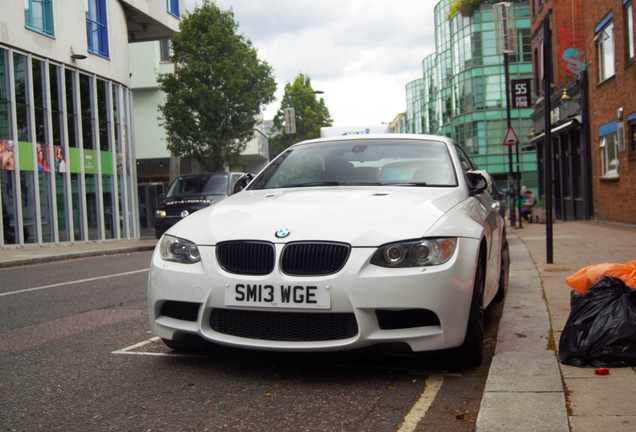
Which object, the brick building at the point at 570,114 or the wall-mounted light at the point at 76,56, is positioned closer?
the wall-mounted light at the point at 76,56

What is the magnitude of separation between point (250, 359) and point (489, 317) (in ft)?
8.05

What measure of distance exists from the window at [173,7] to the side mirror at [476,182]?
25143 millimetres

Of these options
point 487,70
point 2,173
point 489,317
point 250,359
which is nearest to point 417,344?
point 250,359

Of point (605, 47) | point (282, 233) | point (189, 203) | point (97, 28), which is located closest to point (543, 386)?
point (282, 233)

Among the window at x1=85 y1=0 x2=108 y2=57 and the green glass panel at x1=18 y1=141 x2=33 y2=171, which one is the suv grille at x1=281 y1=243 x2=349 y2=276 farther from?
the window at x1=85 y1=0 x2=108 y2=57

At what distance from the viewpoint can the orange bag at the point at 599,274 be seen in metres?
4.20

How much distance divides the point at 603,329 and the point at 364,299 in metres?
1.43

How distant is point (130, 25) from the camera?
1039 inches

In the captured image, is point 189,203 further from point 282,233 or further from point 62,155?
point 282,233

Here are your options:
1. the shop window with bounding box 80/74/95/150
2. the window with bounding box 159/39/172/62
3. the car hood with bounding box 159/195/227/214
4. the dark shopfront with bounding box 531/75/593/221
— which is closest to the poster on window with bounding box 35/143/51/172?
the shop window with bounding box 80/74/95/150

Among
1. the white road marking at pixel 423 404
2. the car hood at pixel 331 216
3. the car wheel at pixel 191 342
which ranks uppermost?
the car hood at pixel 331 216

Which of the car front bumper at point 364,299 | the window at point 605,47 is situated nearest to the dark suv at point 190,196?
the window at point 605,47

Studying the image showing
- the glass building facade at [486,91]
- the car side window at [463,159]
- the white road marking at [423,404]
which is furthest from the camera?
the glass building facade at [486,91]

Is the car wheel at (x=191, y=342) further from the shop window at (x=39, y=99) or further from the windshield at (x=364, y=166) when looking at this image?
the shop window at (x=39, y=99)
